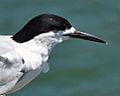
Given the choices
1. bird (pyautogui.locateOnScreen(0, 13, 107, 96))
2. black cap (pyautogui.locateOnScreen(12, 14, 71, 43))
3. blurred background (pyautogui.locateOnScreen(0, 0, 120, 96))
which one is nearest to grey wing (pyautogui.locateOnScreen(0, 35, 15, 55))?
bird (pyautogui.locateOnScreen(0, 13, 107, 96))

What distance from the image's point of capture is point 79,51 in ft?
35.7

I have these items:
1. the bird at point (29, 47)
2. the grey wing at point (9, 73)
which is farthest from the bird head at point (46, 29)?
the grey wing at point (9, 73)

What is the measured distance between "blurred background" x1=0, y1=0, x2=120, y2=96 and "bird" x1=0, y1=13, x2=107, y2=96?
2.69 m

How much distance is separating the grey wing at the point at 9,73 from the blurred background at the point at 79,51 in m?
2.68

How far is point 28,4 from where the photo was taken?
12.1 meters

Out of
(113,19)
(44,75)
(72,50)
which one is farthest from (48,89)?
(113,19)

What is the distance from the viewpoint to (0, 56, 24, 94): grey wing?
693cm

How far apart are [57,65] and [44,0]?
2.06 metres

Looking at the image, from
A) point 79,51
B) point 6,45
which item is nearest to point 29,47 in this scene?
point 6,45

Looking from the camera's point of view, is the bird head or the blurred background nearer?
the bird head

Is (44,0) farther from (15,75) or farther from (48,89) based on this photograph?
(15,75)

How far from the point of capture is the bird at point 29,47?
22.7ft

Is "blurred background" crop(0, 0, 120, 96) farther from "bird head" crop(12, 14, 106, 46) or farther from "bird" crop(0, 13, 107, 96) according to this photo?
"bird head" crop(12, 14, 106, 46)

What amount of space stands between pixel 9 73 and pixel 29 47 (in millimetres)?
336
